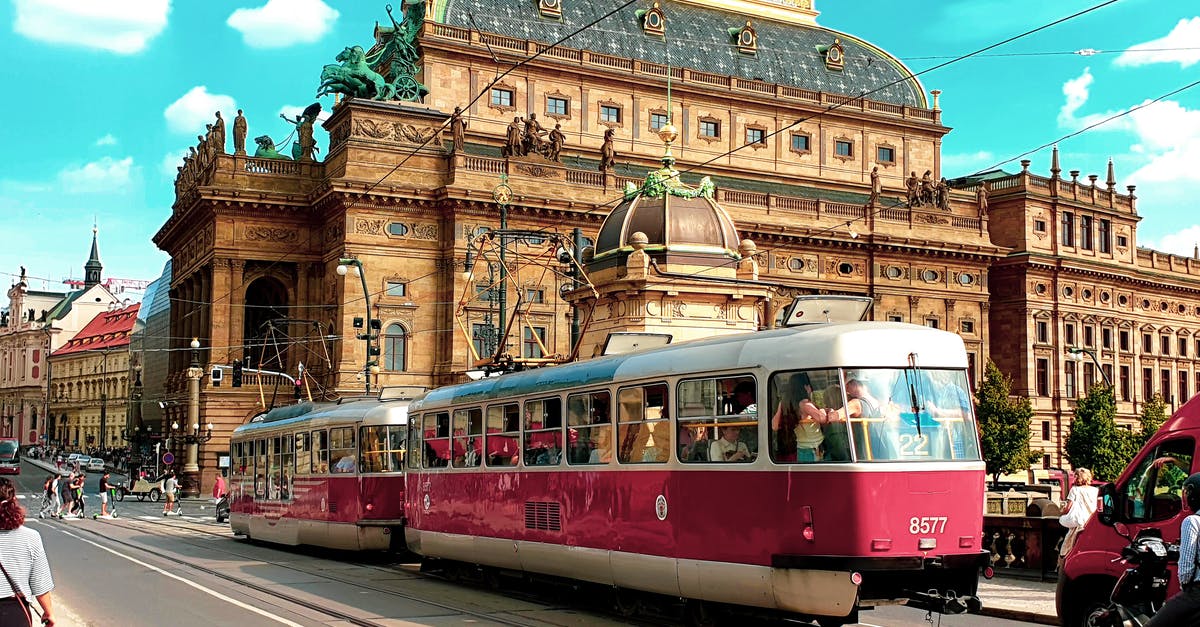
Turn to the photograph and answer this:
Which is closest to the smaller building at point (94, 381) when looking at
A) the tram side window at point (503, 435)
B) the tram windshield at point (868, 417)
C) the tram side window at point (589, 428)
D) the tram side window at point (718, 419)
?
the tram side window at point (503, 435)

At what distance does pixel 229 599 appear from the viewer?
16484mm

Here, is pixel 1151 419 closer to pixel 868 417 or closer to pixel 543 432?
pixel 543 432

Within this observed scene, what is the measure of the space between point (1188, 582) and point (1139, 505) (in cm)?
341

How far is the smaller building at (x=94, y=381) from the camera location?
438 ft

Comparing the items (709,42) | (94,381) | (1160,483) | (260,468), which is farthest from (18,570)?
(94,381)

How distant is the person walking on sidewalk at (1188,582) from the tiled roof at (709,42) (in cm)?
5616

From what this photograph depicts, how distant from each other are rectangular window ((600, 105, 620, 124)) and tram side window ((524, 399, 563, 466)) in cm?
4961

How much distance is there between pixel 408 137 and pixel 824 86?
27.7 meters

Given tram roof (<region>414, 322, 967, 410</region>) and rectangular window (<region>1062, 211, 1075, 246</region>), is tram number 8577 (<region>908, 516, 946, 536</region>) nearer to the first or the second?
tram roof (<region>414, 322, 967, 410</region>)

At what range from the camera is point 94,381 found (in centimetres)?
14162

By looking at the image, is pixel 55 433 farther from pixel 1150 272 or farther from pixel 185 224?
pixel 1150 272

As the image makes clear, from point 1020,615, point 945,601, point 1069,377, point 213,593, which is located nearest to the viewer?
point 945,601

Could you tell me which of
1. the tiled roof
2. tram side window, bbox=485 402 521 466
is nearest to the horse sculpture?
the tiled roof

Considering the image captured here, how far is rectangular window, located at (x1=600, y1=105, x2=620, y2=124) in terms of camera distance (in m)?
65.1
